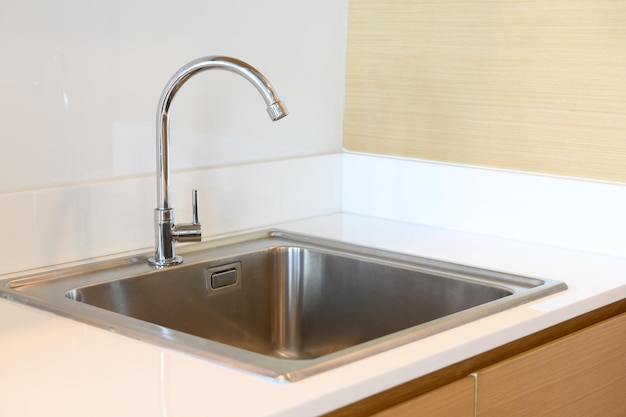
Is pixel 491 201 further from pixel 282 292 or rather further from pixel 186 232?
pixel 186 232

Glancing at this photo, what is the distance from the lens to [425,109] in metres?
1.87

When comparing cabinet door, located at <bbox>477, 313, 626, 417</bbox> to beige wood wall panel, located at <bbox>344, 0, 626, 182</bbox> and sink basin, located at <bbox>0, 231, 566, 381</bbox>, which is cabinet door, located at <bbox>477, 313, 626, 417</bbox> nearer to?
sink basin, located at <bbox>0, 231, 566, 381</bbox>

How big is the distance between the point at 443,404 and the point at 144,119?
30.3 inches

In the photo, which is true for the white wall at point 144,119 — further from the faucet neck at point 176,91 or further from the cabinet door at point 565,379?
the cabinet door at point 565,379

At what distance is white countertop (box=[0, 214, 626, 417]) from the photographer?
0.93 m

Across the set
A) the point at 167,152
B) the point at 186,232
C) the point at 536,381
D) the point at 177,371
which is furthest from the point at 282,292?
the point at 177,371

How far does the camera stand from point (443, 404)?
1136 millimetres

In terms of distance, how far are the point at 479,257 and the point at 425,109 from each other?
40cm

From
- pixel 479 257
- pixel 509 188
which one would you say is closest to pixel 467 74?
pixel 509 188

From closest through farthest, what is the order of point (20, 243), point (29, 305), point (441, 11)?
point (29, 305), point (20, 243), point (441, 11)

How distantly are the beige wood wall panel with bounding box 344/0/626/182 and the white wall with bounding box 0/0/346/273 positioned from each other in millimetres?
92

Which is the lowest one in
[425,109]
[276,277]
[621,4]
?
[276,277]

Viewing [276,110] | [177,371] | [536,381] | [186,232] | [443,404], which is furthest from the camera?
[186,232]

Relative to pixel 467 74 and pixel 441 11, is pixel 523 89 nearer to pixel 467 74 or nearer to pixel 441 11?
pixel 467 74
